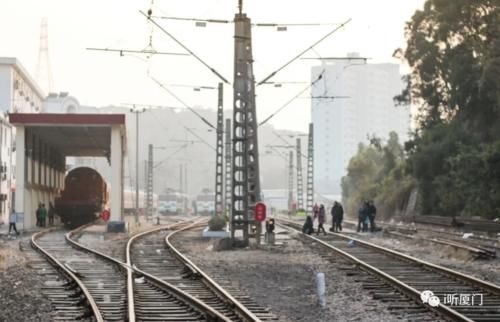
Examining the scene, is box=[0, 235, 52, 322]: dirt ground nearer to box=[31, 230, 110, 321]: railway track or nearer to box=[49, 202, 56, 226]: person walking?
box=[31, 230, 110, 321]: railway track

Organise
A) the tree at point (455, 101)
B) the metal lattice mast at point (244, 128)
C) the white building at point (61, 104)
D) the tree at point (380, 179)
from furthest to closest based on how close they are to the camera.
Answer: the white building at point (61, 104) → the tree at point (380, 179) → the tree at point (455, 101) → the metal lattice mast at point (244, 128)

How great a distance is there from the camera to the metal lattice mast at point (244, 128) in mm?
27594

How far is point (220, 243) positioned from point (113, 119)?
1790 centimetres

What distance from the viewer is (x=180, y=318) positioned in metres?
12.2

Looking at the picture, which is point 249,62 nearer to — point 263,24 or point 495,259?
point 263,24

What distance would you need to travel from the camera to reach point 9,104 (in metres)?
79.1

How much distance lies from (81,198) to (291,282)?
113ft

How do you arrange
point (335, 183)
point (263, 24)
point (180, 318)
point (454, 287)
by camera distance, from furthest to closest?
1. point (335, 183)
2. point (263, 24)
3. point (454, 287)
4. point (180, 318)

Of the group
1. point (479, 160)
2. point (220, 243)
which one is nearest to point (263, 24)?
point (220, 243)

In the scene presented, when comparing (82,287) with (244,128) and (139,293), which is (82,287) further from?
(244,128)

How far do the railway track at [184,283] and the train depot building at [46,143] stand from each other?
1484cm

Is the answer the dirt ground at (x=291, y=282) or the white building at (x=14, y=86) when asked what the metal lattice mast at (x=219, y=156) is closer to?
the dirt ground at (x=291, y=282)

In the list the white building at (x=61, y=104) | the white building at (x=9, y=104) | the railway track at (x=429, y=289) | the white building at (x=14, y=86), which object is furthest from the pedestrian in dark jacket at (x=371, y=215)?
the white building at (x=61, y=104)

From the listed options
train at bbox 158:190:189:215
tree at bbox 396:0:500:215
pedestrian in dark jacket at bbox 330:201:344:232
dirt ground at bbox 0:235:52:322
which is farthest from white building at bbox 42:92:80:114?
dirt ground at bbox 0:235:52:322
